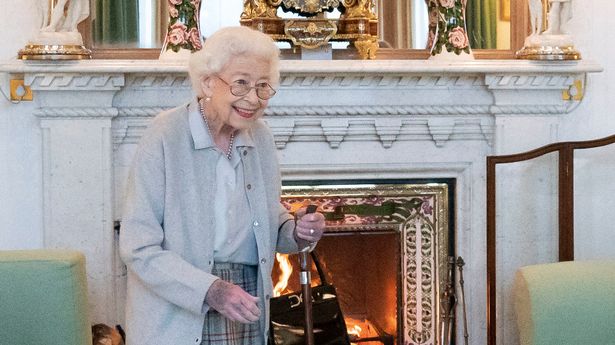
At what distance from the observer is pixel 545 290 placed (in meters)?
2.99

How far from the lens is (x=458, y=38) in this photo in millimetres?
4016

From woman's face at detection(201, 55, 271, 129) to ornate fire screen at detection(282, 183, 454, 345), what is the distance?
5.19 feet

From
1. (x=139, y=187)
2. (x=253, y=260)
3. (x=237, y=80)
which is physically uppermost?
(x=237, y=80)

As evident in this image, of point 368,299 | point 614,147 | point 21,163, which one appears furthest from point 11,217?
point 614,147

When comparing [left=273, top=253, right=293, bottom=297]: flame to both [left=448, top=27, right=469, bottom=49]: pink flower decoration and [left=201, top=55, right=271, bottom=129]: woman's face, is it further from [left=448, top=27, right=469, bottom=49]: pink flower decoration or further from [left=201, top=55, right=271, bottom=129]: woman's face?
[left=201, top=55, right=271, bottom=129]: woman's face

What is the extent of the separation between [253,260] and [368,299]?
76.6 inches

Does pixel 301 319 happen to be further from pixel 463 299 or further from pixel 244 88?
pixel 463 299

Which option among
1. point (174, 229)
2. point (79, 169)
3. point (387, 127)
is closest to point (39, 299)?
point (174, 229)

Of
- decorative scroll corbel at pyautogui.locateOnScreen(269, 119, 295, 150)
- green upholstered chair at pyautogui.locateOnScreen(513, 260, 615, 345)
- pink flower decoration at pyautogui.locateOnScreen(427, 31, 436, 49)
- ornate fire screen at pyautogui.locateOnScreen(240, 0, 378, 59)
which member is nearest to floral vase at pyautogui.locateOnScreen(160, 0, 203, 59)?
ornate fire screen at pyautogui.locateOnScreen(240, 0, 378, 59)

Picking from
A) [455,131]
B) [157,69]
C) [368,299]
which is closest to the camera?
[157,69]

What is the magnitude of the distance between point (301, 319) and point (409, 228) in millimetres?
1623

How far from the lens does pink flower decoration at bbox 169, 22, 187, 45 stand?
12.8 ft

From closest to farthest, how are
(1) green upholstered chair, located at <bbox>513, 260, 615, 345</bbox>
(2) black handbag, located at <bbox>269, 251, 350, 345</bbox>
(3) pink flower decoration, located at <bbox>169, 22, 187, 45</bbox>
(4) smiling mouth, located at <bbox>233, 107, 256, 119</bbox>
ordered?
(4) smiling mouth, located at <bbox>233, 107, 256, 119</bbox>, (2) black handbag, located at <bbox>269, 251, 350, 345</bbox>, (1) green upholstered chair, located at <bbox>513, 260, 615, 345</bbox>, (3) pink flower decoration, located at <bbox>169, 22, 187, 45</bbox>

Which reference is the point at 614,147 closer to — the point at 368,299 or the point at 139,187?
the point at 368,299
